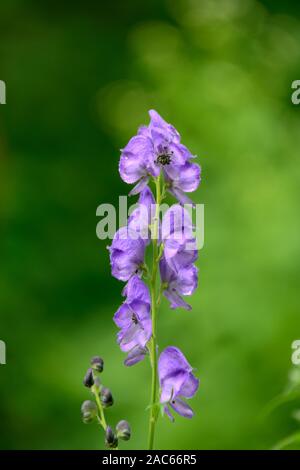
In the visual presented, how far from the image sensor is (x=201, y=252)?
3.39m

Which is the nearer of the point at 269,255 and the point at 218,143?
the point at 269,255

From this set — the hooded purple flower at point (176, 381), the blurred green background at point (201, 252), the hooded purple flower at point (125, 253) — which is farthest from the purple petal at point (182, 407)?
the blurred green background at point (201, 252)

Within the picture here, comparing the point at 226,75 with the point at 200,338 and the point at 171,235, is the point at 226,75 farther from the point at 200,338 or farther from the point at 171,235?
the point at 171,235

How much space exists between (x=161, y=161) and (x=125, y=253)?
0.56 ft

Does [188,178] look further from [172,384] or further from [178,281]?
[172,384]

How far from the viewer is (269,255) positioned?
330 cm

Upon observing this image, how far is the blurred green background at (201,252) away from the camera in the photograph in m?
3.15

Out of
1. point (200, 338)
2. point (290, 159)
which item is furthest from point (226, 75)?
point (200, 338)

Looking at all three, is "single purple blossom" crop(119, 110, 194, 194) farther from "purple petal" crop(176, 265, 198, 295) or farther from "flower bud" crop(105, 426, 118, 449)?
"flower bud" crop(105, 426, 118, 449)

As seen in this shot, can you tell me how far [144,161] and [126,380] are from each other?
2067mm

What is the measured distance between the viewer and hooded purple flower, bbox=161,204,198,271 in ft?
4.60

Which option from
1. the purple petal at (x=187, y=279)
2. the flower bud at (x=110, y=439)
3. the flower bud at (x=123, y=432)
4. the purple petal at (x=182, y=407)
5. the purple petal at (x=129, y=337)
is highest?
the purple petal at (x=187, y=279)

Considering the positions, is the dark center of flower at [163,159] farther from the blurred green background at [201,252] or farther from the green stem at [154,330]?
the blurred green background at [201,252]
